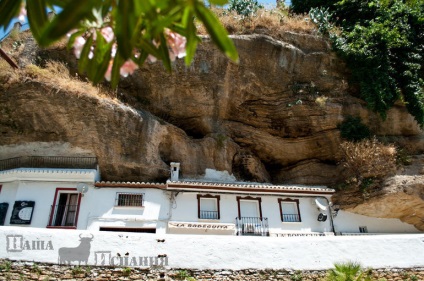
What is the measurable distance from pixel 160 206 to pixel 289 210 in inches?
242

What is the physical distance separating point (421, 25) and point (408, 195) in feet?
35.8

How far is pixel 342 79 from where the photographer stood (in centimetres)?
2328

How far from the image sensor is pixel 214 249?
13547 mm

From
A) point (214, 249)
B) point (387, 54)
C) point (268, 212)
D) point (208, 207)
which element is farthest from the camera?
point (387, 54)

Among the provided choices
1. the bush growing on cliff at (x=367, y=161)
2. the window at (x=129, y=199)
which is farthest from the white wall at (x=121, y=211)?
the bush growing on cliff at (x=367, y=161)

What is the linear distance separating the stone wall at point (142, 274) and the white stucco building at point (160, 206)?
488cm

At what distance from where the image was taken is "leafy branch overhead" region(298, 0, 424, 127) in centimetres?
2153

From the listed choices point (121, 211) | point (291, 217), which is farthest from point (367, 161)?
point (121, 211)

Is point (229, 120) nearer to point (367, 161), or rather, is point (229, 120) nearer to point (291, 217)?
point (291, 217)

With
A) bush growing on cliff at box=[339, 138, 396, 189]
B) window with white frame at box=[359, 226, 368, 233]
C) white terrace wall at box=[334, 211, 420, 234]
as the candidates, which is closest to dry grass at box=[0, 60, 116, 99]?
bush growing on cliff at box=[339, 138, 396, 189]

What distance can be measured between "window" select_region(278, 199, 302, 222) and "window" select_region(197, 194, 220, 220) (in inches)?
122

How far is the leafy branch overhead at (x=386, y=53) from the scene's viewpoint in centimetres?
2153

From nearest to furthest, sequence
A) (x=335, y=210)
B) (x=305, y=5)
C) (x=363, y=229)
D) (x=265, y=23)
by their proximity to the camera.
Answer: (x=335, y=210)
(x=363, y=229)
(x=265, y=23)
(x=305, y=5)

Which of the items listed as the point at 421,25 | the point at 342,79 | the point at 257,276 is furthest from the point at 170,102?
the point at 421,25
